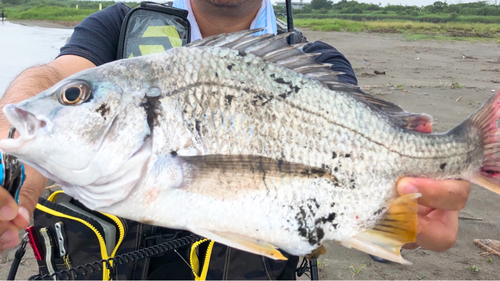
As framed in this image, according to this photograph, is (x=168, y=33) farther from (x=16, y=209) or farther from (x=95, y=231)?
(x=16, y=209)

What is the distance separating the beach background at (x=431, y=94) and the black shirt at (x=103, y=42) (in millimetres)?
1542

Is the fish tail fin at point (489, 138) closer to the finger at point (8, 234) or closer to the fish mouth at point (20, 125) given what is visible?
the fish mouth at point (20, 125)

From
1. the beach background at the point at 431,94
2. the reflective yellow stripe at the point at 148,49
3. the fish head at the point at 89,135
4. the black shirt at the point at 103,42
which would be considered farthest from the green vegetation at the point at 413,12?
the fish head at the point at 89,135

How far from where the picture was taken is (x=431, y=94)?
24.6 feet

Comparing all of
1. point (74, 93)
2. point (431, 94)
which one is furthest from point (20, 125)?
point (431, 94)

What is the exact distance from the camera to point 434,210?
1.67 meters

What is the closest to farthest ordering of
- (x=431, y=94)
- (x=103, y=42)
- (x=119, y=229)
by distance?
(x=119, y=229) → (x=103, y=42) → (x=431, y=94)

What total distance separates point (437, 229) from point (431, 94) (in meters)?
6.75

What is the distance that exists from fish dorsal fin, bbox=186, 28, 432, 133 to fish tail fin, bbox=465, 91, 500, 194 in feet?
0.62

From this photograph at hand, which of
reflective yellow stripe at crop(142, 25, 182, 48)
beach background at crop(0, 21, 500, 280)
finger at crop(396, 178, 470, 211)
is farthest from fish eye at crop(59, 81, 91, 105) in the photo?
beach background at crop(0, 21, 500, 280)

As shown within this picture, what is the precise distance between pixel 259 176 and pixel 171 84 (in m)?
0.44

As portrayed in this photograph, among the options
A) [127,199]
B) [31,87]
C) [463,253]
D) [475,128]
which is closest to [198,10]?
[31,87]

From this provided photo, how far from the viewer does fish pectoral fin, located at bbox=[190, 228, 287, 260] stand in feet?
3.83

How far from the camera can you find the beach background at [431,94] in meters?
2.77
